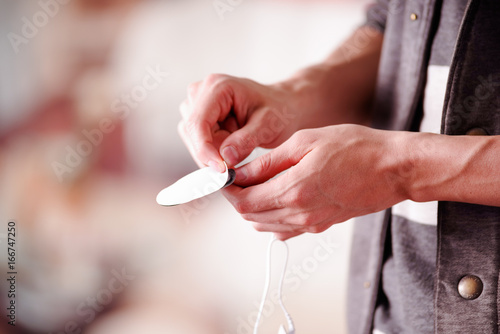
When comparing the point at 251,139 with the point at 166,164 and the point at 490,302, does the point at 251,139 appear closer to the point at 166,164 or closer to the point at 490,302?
the point at 490,302

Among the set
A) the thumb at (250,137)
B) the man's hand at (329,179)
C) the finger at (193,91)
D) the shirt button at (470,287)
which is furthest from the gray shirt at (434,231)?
the finger at (193,91)

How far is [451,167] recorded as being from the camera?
583 millimetres

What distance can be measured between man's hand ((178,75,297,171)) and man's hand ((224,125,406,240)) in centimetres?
11

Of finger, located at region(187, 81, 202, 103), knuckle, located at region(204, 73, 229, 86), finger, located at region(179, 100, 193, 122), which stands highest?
knuckle, located at region(204, 73, 229, 86)

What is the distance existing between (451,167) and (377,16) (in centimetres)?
52

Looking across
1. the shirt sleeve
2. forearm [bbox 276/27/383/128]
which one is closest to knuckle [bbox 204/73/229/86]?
forearm [bbox 276/27/383/128]

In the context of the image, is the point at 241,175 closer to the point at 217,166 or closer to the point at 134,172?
the point at 217,166

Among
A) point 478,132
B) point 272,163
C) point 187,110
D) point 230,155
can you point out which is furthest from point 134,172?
point 478,132

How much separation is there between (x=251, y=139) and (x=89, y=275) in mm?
1277

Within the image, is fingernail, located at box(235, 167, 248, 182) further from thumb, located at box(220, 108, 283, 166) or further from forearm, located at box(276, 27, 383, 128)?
forearm, located at box(276, 27, 383, 128)

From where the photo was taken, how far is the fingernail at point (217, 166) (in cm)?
70

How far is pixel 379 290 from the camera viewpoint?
0.85 meters

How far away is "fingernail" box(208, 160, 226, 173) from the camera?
695 millimetres

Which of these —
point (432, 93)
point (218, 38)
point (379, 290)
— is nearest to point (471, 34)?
point (432, 93)
